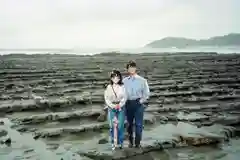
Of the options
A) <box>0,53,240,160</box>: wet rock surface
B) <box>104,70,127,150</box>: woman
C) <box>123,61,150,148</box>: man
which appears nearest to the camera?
<box>104,70,127,150</box>: woman

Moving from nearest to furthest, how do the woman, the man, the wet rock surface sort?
the woman, the man, the wet rock surface

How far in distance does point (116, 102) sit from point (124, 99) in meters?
0.20

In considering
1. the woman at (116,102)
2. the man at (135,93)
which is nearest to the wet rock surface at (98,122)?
the woman at (116,102)

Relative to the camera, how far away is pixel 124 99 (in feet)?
24.2

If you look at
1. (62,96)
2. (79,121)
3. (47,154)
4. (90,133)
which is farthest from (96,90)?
(47,154)

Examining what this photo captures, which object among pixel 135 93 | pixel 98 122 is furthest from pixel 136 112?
pixel 98 122

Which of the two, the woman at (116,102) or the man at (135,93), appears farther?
the man at (135,93)

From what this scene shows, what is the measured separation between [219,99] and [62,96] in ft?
23.7

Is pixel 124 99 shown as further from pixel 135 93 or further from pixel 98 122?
pixel 98 122

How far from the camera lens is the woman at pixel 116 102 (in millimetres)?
7344

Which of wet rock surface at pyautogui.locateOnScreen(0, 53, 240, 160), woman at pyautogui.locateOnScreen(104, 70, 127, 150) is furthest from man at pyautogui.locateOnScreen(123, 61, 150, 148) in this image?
wet rock surface at pyautogui.locateOnScreen(0, 53, 240, 160)

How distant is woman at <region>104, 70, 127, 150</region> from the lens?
7344 millimetres

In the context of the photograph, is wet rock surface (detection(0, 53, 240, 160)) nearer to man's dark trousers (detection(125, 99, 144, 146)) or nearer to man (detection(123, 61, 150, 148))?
man's dark trousers (detection(125, 99, 144, 146))

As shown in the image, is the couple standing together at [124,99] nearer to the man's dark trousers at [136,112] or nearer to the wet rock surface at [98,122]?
the man's dark trousers at [136,112]
